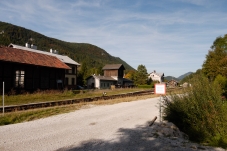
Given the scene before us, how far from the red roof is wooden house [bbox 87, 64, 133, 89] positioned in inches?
840

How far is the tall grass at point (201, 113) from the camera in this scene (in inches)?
351

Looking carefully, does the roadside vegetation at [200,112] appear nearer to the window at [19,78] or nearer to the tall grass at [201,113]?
the tall grass at [201,113]

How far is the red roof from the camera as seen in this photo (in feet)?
75.6

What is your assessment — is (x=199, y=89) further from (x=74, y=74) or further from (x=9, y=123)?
(x=74, y=74)

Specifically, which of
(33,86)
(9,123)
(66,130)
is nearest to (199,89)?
(66,130)

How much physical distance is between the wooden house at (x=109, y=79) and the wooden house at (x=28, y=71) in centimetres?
2072

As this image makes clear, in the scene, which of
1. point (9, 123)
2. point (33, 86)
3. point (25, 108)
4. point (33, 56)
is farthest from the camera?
point (33, 56)

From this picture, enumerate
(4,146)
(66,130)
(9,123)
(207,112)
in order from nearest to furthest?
(4,146), (66,130), (207,112), (9,123)

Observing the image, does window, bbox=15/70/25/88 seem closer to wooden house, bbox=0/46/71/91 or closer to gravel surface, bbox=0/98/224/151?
wooden house, bbox=0/46/71/91

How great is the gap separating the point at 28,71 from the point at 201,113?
70.7 feet

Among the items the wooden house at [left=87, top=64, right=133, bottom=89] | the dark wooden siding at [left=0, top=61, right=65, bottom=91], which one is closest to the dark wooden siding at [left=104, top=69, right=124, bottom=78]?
the wooden house at [left=87, top=64, right=133, bottom=89]

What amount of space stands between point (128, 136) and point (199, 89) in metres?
4.94

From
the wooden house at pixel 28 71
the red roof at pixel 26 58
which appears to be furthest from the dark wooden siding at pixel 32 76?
the red roof at pixel 26 58

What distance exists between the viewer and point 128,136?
7172mm
